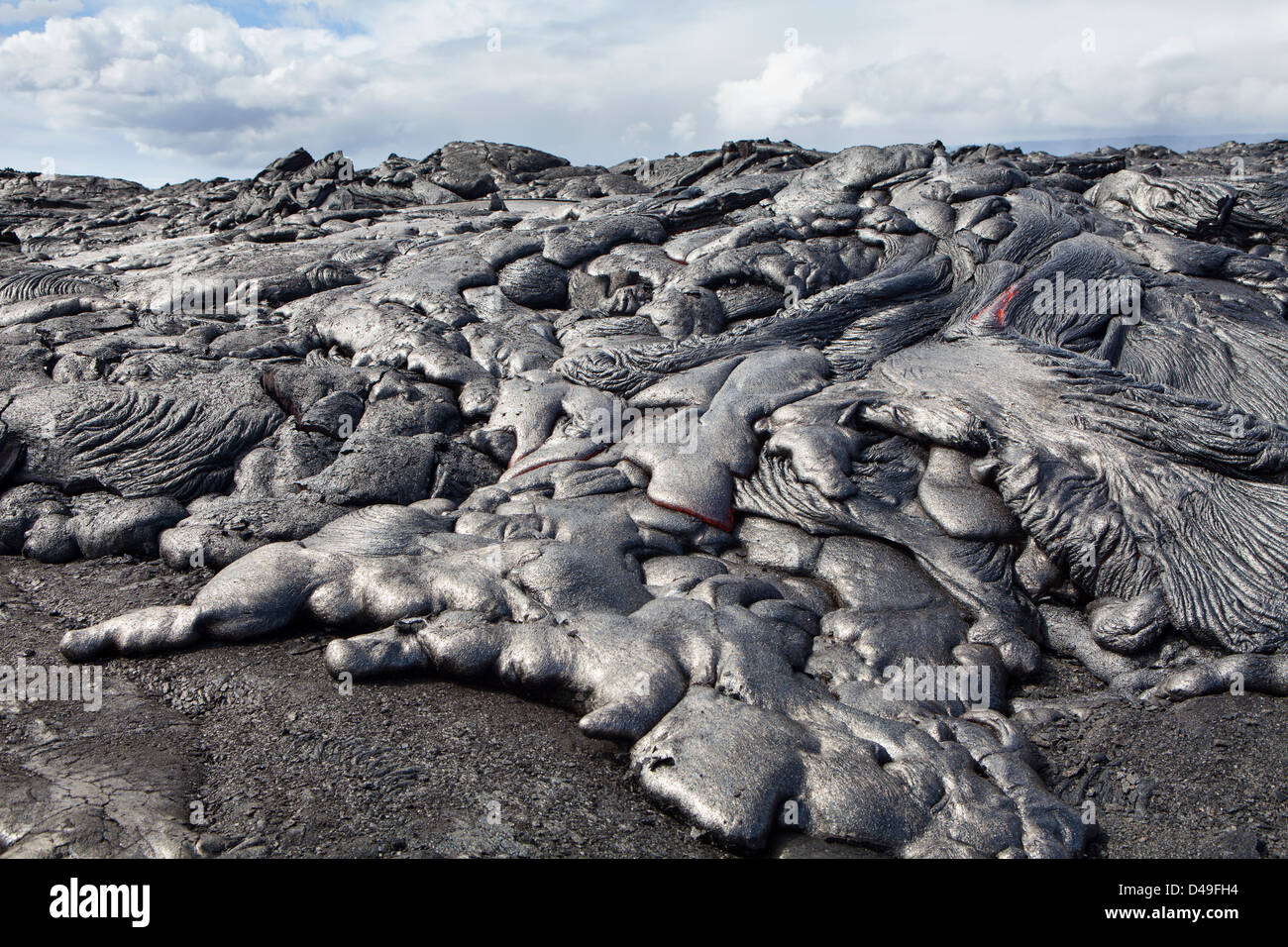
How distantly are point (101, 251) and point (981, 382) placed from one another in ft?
40.9

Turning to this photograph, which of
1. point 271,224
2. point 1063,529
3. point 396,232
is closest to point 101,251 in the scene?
point 271,224

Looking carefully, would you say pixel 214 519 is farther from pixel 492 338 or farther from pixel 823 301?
pixel 823 301

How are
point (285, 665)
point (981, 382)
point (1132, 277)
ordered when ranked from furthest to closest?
1. point (1132, 277)
2. point (981, 382)
3. point (285, 665)

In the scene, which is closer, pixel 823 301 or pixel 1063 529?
pixel 1063 529

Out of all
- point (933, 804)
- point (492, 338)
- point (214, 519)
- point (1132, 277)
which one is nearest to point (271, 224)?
point (492, 338)

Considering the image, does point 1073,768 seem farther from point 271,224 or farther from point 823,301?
point 271,224

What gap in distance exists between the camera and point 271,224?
1282 centimetres

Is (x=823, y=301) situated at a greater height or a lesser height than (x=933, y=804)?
greater

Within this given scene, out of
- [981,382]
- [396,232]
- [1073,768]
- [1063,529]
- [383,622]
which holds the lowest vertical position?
[1073,768]

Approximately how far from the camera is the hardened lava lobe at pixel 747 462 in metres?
4.91

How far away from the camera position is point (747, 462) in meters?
6.66

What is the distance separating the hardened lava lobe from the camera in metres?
4.91

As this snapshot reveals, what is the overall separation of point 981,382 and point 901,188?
3703mm

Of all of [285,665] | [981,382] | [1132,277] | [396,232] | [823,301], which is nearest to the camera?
[285,665]
